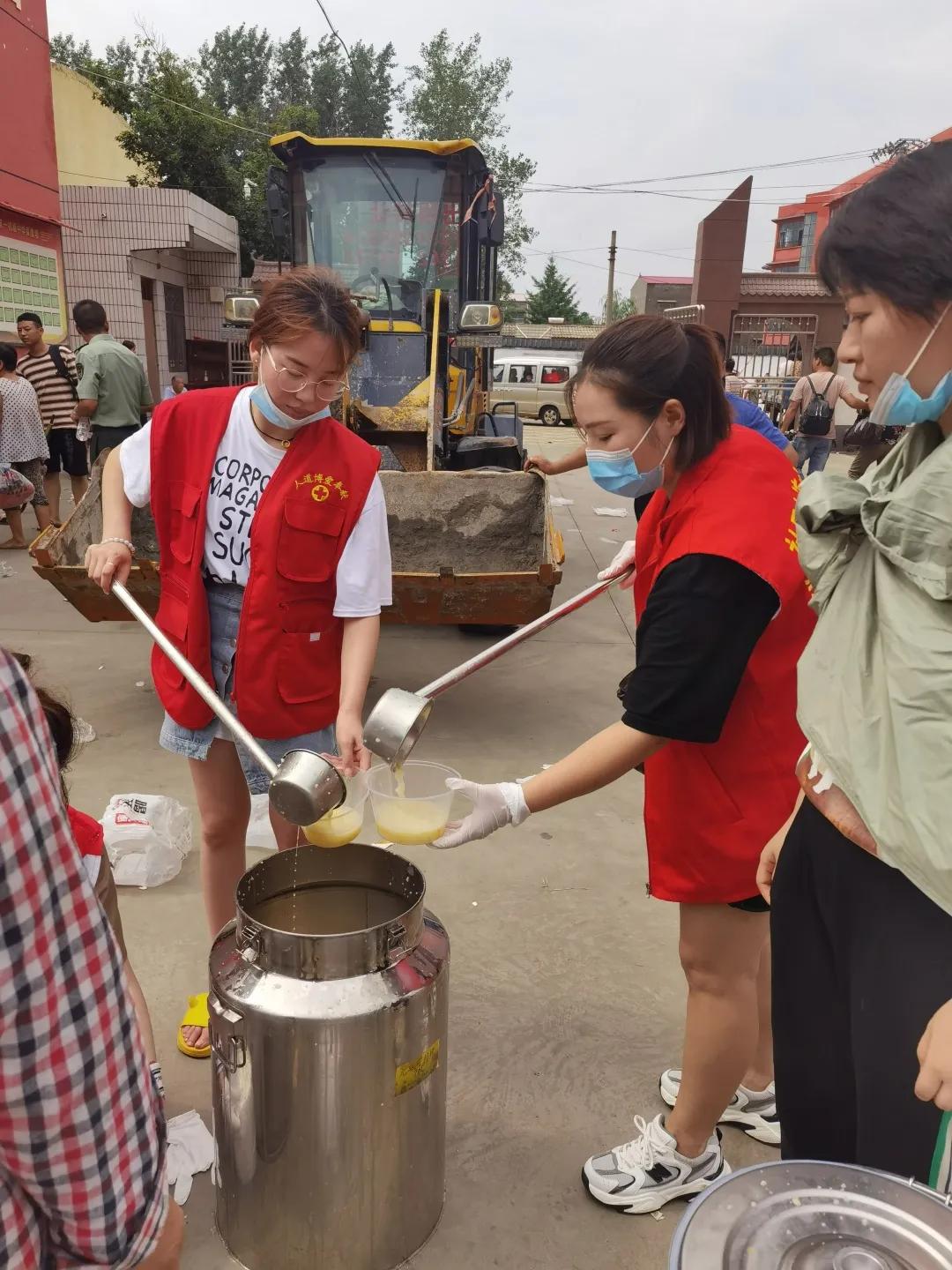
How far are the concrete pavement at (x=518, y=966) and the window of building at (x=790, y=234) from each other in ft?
131

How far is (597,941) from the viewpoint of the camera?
113 inches

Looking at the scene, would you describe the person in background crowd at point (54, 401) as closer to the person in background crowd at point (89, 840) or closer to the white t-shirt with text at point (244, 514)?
the white t-shirt with text at point (244, 514)

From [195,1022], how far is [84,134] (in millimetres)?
21566

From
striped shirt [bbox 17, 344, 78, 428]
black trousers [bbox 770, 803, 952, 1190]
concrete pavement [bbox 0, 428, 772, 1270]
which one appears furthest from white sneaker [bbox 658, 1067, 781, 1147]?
striped shirt [bbox 17, 344, 78, 428]

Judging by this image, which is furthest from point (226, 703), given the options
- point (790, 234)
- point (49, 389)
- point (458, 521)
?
point (790, 234)

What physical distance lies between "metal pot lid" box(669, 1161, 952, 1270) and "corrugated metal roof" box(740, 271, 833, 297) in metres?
21.6

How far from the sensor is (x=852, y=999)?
1.23m

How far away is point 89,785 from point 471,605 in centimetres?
180

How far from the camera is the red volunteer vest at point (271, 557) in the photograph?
2.02m

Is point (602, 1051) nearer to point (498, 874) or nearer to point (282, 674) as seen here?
point (498, 874)

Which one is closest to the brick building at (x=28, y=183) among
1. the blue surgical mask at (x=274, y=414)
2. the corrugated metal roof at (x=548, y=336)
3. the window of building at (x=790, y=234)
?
the blue surgical mask at (x=274, y=414)

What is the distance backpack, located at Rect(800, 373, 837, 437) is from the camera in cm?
965

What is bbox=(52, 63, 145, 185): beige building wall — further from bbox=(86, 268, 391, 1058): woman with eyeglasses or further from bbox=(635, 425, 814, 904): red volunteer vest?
bbox=(635, 425, 814, 904): red volunteer vest

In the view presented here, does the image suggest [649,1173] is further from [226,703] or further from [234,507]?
[234,507]
